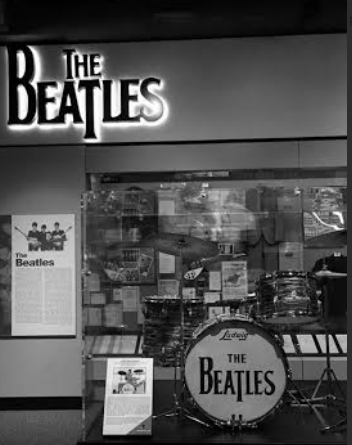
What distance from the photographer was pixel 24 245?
16.9ft

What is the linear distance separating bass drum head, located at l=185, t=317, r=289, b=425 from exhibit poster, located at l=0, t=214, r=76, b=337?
2.10m

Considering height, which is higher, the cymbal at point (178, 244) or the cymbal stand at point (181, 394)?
the cymbal at point (178, 244)

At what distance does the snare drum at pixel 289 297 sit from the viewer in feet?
11.2

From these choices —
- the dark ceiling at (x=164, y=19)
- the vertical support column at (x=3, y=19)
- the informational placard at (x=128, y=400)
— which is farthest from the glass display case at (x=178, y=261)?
the vertical support column at (x=3, y=19)

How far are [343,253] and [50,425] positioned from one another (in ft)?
8.68

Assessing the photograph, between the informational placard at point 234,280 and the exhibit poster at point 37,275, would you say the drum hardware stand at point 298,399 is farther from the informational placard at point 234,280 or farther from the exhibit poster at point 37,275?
the exhibit poster at point 37,275

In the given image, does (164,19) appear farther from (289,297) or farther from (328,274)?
(289,297)

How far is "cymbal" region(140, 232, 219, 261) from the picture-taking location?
138 inches

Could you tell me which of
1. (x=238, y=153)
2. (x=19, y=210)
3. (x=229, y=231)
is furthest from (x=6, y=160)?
(x=229, y=231)

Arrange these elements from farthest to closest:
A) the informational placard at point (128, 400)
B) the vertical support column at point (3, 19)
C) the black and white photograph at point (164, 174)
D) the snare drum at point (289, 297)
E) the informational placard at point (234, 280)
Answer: the vertical support column at point (3, 19) → the informational placard at point (234, 280) → the black and white photograph at point (164, 174) → the snare drum at point (289, 297) → the informational placard at point (128, 400)

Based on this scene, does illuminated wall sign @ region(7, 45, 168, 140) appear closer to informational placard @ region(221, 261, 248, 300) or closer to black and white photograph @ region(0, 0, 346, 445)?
black and white photograph @ region(0, 0, 346, 445)

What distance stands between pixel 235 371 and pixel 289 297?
0.55 metres

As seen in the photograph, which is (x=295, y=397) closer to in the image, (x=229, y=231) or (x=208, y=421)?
(x=208, y=421)

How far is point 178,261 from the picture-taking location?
3795 mm
